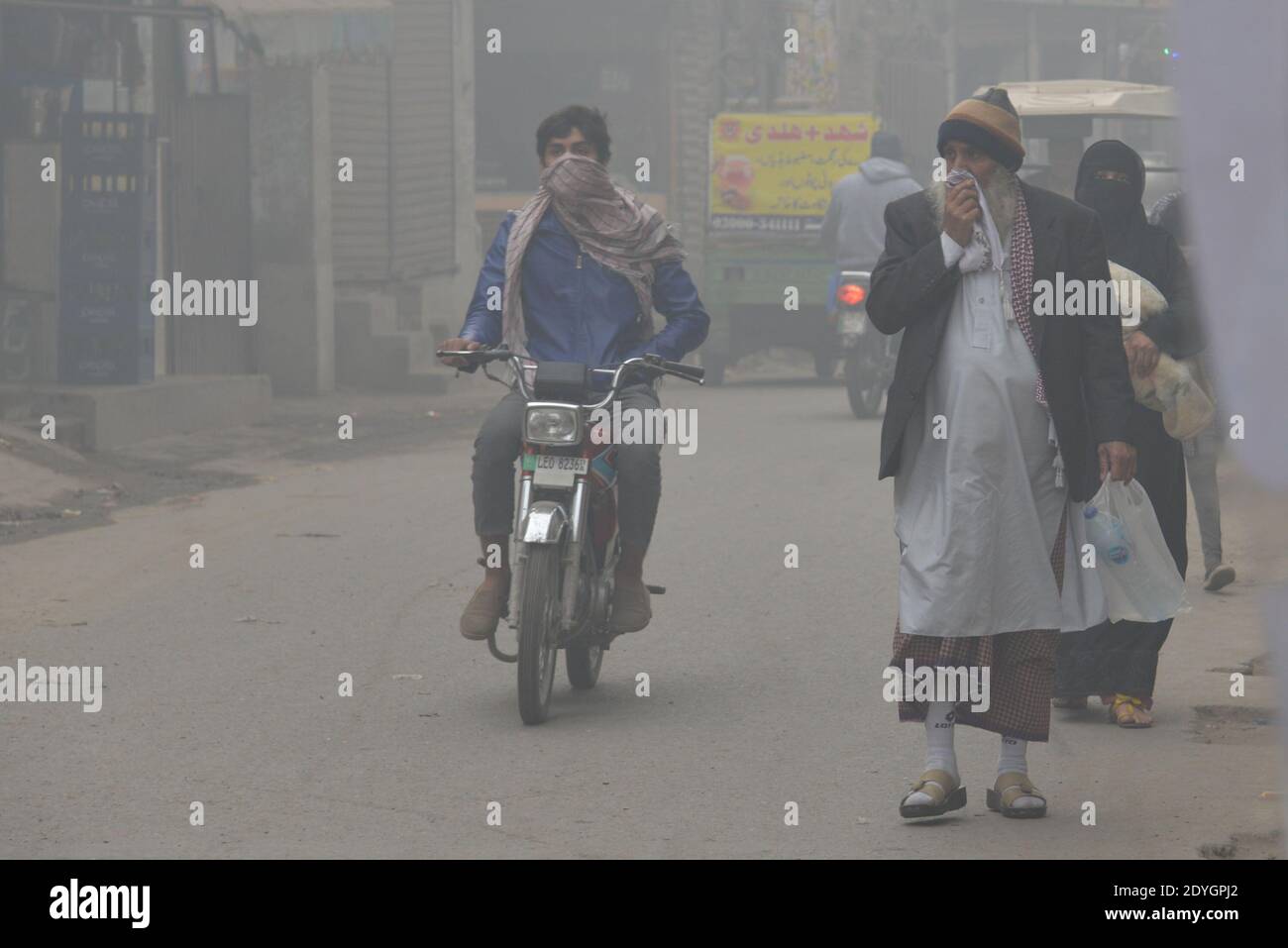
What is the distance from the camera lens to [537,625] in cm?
617

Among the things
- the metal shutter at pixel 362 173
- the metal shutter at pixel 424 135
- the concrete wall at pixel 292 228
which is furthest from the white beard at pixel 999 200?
the metal shutter at pixel 424 135

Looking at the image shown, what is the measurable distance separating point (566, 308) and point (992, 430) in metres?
2.02

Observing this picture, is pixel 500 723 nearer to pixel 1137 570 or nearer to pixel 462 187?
pixel 1137 570

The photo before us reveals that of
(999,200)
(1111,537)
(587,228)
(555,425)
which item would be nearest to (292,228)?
(587,228)

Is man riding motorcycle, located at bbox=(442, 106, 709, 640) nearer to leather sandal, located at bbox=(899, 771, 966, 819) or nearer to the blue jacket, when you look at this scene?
the blue jacket

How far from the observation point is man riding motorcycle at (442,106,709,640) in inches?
265

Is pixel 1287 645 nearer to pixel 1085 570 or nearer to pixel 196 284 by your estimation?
pixel 1085 570

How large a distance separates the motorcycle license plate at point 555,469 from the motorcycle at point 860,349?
967 centimetres

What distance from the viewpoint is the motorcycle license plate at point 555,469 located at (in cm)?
639

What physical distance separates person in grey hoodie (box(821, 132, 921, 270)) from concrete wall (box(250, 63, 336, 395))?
4693mm

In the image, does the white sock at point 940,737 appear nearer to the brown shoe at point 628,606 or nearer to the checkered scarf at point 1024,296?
the checkered scarf at point 1024,296

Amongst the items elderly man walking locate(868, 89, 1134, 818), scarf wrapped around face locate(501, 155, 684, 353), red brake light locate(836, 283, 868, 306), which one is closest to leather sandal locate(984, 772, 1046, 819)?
elderly man walking locate(868, 89, 1134, 818)

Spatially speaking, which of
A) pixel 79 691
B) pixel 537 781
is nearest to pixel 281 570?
pixel 79 691
